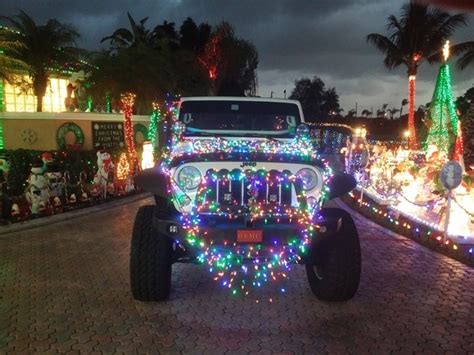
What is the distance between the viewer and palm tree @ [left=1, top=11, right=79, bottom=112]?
20.4m

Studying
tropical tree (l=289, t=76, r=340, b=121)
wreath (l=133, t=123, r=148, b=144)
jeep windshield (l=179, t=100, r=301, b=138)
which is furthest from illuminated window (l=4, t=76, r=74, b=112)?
tropical tree (l=289, t=76, r=340, b=121)

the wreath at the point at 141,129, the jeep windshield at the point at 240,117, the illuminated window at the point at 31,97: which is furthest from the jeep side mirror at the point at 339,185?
the illuminated window at the point at 31,97

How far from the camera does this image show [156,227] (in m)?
4.73

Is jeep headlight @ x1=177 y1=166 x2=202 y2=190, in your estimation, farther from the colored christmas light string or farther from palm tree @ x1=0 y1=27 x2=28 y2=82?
palm tree @ x1=0 y1=27 x2=28 y2=82

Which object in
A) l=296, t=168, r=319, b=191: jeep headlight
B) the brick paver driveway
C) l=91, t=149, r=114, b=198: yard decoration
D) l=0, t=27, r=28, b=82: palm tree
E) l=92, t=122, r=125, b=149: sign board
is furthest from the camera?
l=92, t=122, r=125, b=149: sign board

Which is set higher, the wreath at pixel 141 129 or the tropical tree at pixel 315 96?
the tropical tree at pixel 315 96

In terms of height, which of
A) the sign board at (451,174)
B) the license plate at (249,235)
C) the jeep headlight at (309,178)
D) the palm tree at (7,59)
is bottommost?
the license plate at (249,235)

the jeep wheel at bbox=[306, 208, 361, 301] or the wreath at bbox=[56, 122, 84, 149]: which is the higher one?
the wreath at bbox=[56, 122, 84, 149]

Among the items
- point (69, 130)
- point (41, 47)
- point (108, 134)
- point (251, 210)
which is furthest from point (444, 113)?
point (41, 47)

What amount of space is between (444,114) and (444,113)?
0.10 ft

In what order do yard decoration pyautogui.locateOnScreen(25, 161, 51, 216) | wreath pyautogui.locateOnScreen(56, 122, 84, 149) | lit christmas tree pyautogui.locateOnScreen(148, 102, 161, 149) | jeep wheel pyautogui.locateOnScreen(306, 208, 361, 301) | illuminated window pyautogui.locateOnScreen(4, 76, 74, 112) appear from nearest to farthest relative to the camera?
jeep wheel pyautogui.locateOnScreen(306, 208, 361, 301)
lit christmas tree pyautogui.locateOnScreen(148, 102, 161, 149)
yard decoration pyautogui.locateOnScreen(25, 161, 51, 216)
wreath pyautogui.locateOnScreen(56, 122, 84, 149)
illuminated window pyautogui.locateOnScreen(4, 76, 74, 112)

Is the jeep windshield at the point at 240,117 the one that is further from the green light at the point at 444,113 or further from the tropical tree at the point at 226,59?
the tropical tree at the point at 226,59

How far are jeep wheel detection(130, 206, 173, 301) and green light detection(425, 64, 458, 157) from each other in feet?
34.8

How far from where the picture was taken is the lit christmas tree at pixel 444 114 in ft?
45.2
